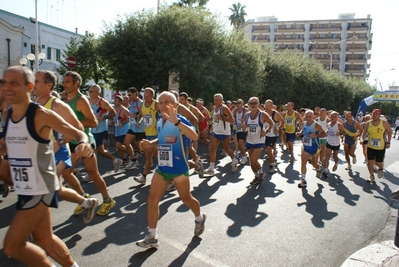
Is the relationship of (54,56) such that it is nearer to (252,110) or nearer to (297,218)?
(252,110)

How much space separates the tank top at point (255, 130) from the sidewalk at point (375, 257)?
12.3 feet

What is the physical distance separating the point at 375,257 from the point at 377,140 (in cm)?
564

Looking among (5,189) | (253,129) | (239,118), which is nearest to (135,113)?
(253,129)

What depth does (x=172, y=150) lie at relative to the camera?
406 cm

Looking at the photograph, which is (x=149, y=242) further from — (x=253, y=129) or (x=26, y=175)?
(x=253, y=129)

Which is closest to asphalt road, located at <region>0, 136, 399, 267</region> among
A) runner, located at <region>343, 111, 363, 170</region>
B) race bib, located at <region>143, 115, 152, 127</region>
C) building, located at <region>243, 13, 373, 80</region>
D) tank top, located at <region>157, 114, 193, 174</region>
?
tank top, located at <region>157, 114, 193, 174</region>

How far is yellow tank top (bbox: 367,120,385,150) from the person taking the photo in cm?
880

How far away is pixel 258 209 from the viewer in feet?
19.3

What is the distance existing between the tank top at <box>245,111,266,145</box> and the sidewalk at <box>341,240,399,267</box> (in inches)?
147

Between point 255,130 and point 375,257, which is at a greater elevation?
point 255,130

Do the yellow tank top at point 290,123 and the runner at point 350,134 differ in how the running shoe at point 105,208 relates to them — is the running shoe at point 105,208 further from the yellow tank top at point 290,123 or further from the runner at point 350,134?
the yellow tank top at point 290,123

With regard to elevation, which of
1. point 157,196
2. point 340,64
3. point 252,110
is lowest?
point 157,196

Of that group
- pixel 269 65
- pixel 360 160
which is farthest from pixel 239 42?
pixel 360 160

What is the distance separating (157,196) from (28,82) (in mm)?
1962
